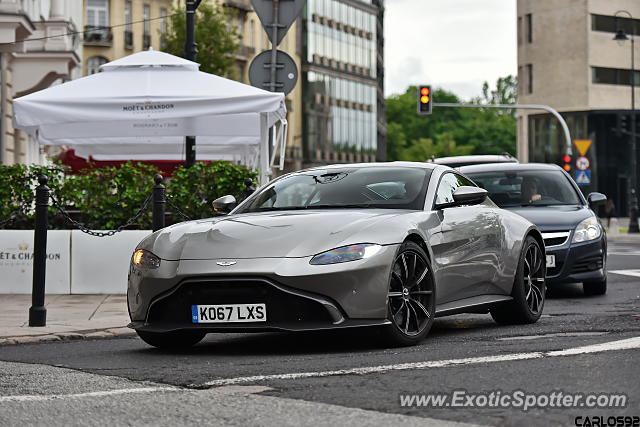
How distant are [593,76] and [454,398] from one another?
3120 inches

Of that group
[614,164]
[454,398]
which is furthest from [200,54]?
[454,398]

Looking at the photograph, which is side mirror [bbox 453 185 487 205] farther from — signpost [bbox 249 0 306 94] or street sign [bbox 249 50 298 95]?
street sign [bbox 249 50 298 95]

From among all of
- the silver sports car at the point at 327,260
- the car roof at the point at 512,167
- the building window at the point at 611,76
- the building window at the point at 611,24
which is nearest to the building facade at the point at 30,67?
the car roof at the point at 512,167

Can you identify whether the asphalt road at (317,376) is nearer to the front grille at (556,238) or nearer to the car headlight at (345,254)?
the car headlight at (345,254)

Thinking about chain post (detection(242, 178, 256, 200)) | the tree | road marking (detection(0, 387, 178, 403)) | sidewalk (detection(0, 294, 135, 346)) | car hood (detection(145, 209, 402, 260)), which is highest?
the tree

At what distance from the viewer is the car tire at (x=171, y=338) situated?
9.74 m

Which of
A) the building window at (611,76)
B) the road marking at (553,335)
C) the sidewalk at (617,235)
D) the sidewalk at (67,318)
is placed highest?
the building window at (611,76)

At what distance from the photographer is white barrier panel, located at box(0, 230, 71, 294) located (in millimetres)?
16234

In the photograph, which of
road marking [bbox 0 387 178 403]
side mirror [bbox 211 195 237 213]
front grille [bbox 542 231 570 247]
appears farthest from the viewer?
front grille [bbox 542 231 570 247]

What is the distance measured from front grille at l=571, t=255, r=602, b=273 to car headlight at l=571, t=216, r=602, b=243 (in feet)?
0.72

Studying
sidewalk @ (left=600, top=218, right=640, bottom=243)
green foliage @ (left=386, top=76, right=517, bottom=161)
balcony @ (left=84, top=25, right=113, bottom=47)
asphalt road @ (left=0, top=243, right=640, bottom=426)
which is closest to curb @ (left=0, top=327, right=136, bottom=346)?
asphalt road @ (left=0, top=243, right=640, bottom=426)

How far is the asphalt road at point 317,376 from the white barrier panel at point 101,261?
17.6ft

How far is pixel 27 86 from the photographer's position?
33969 millimetres

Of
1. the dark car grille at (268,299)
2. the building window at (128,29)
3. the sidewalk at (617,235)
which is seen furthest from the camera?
the building window at (128,29)
